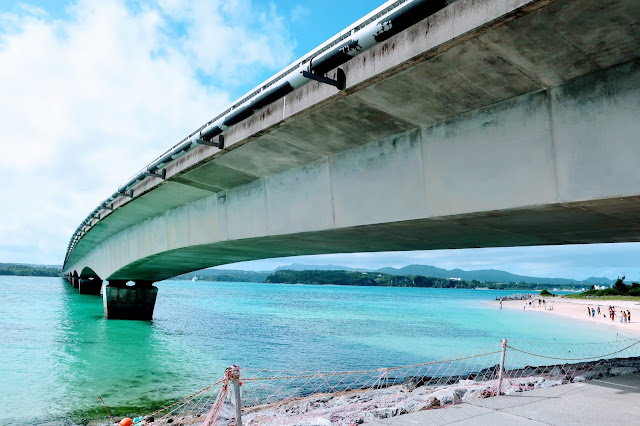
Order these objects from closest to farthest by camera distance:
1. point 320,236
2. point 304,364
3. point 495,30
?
point 495,30
point 320,236
point 304,364

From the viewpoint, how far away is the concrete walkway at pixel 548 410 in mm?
6617

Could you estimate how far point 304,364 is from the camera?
20.1m

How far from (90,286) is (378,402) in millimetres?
71288

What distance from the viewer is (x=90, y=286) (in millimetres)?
69438

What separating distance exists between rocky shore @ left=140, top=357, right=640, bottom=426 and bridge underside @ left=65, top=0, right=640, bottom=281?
3.34 meters

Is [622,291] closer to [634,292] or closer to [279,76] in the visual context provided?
[634,292]

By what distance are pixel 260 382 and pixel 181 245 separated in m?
6.06

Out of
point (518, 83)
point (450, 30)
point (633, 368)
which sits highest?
point (450, 30)

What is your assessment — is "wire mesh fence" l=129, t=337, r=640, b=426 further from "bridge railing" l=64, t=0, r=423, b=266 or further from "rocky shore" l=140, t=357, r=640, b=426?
"bridge railing" l=64, t=0, r=423, b=266

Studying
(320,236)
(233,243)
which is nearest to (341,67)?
(320,236)

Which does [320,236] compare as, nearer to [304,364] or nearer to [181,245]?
[181,245]

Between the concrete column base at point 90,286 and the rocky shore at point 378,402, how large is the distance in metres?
66.6

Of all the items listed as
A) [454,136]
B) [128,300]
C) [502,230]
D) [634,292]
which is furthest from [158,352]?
[634,292]

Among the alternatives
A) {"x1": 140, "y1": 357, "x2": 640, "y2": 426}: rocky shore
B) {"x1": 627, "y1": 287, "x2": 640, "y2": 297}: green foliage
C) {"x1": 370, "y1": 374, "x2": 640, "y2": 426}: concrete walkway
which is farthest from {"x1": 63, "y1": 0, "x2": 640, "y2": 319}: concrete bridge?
{"x1": 627, "y1": 287, "x2": 640, "y2": 297}: green foliage
